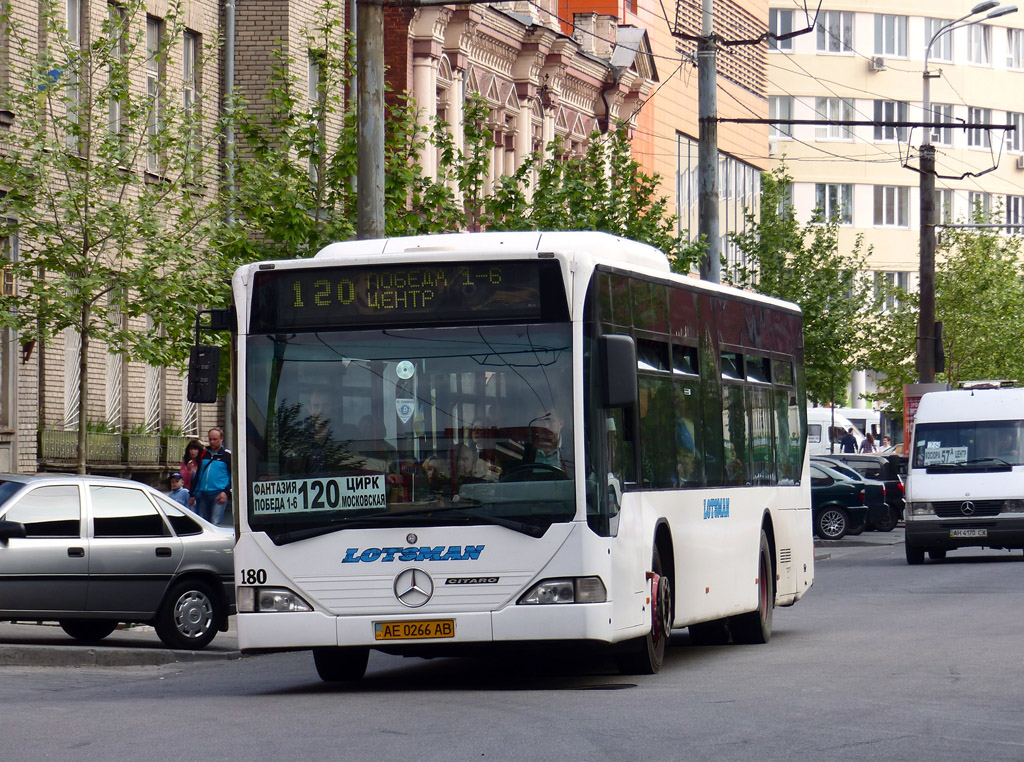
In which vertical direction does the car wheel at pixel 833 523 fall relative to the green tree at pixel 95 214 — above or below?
below

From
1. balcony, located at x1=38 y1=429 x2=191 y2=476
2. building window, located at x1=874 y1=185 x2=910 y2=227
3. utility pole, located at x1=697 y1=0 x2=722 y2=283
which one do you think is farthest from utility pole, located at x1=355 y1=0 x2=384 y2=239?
building window, located at x1=874 y1=185 x2=910 y2=227

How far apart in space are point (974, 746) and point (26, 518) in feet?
29.1

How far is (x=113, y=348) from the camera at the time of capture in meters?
21.9

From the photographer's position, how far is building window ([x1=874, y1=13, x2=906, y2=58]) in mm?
89812

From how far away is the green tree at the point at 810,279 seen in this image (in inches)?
1911

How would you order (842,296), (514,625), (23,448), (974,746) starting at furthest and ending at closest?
1. (842,296)
2. (23,448)
3. (514,625)
4. (974,746)

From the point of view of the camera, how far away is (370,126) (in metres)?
20.4

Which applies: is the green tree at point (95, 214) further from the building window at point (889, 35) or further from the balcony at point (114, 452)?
the building window at point (889, 35)

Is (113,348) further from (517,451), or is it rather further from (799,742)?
(799,742)

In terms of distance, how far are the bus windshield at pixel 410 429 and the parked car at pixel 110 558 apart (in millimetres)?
4159

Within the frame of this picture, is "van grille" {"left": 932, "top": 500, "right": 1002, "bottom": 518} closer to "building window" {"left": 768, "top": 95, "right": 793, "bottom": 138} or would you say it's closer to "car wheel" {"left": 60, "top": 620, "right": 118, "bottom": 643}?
"car wheel" {"left": 60, "top": 620, "right": 118, "bottom": 643}

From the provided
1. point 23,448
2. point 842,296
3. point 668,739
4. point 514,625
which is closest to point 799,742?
point 668,739

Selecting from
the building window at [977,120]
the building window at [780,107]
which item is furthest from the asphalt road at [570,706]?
the building window at [977,120]

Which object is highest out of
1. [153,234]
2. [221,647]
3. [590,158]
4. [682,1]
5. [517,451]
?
[682,1]
